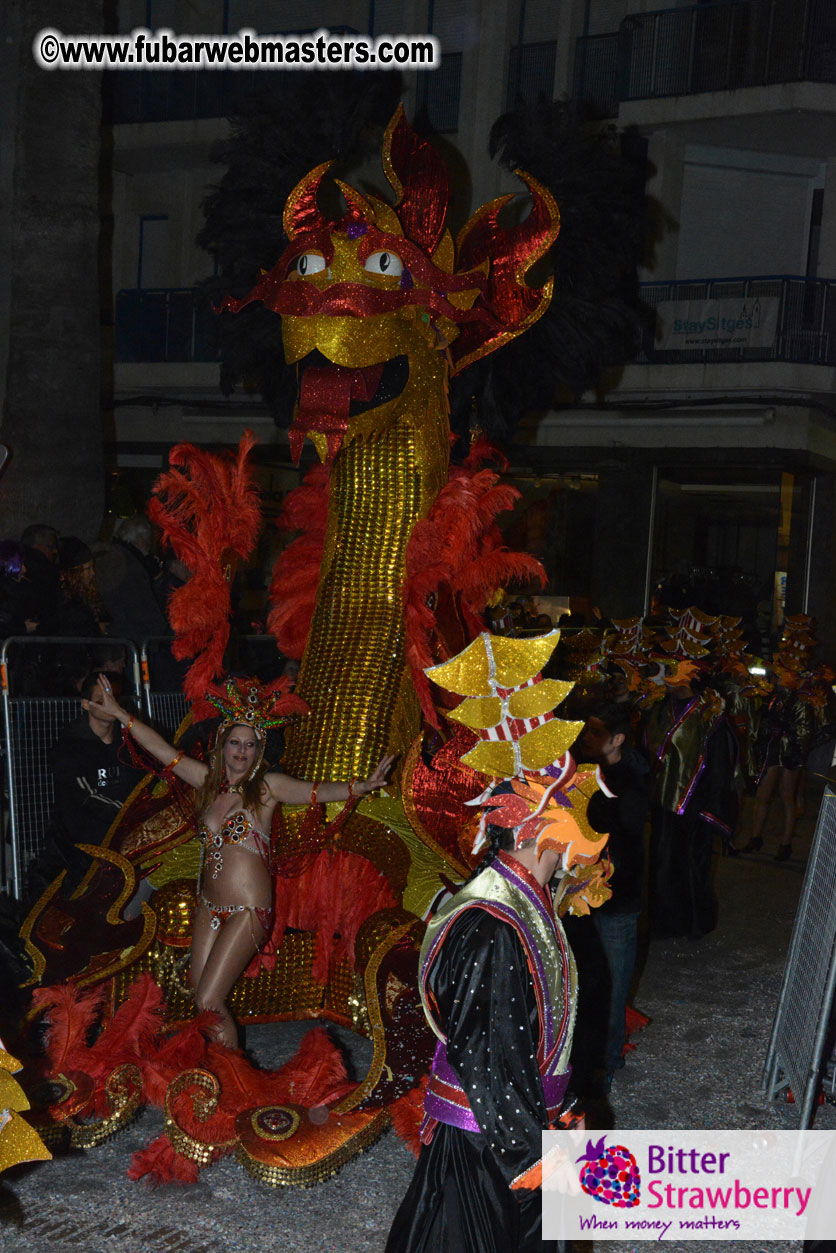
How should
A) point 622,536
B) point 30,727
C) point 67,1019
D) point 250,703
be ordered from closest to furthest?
point 67,1019, point 250,703, point 30,727, point 622,536

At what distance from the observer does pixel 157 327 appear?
17.5 metres

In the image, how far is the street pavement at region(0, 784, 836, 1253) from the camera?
338 cm

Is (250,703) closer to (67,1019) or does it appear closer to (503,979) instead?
(67,1019)

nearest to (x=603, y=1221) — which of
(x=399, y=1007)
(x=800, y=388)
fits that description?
(x=399, y=1007)

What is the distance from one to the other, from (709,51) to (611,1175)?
51.7 feet

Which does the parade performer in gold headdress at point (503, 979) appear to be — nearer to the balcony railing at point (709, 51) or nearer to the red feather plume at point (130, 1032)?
the red feather plume at point (130, 1032)

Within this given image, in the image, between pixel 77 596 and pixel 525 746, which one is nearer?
pixel 525 746

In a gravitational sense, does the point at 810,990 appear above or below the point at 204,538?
below

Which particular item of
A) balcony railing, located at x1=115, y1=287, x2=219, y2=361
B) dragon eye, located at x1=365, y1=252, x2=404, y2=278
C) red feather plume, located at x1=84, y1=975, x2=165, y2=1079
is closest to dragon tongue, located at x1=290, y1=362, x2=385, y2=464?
dragon eye, located at x1=365, y1=252, x2=404, y2=278

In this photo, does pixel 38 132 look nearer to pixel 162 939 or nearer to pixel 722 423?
pixel 162 939

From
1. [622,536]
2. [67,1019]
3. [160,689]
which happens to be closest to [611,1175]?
[67,1019]

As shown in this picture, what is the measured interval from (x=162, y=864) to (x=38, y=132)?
202 inches

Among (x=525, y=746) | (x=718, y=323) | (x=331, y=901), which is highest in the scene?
(x=718, y=323)

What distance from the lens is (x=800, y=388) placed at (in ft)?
48.9
